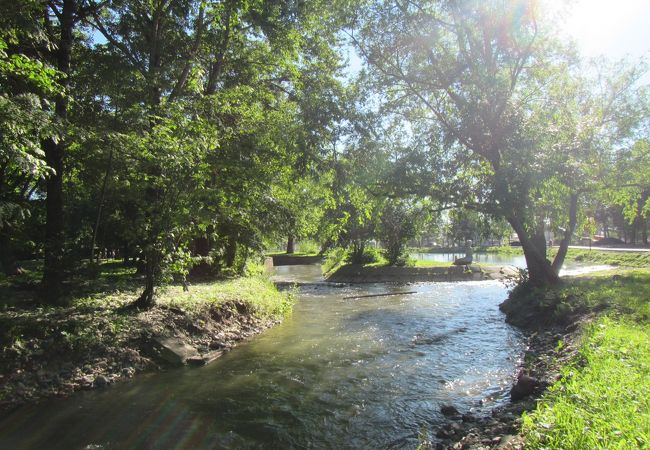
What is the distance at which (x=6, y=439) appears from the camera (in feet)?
19.1

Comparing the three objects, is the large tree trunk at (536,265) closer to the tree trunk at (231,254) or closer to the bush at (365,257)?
the tree trunk at (231,254)

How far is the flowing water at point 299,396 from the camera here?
6039 millimetres

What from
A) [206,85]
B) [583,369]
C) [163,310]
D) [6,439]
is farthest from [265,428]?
[206,85]

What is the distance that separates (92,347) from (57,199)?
4.90 m

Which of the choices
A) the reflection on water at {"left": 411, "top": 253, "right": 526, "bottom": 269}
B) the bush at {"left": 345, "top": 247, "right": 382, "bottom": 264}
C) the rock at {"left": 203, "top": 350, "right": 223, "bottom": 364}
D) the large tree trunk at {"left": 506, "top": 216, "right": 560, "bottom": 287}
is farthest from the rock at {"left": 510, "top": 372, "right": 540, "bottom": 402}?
the reflection on water at {"left": 411, "top": 253, "right": 526, "bottom": 269}

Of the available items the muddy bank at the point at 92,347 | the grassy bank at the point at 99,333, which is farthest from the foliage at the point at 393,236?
the muddy bank at the point at 92,347

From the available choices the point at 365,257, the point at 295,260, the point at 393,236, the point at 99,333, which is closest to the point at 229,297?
the point at 99,333

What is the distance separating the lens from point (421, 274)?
30.3 meters

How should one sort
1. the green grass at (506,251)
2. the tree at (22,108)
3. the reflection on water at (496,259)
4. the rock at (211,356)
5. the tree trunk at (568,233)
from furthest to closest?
the green grass at (506,251) < the reflection on water at (496,259) < the tree trunk at (568,233) < the rock at (211,356) < the tree at (22,108)

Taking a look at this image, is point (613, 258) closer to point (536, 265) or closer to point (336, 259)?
point (336, 259)

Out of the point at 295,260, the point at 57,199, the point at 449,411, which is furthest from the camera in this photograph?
the point at 295,260

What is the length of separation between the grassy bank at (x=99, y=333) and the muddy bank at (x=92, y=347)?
0.01 m

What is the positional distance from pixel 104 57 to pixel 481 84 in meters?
12.3

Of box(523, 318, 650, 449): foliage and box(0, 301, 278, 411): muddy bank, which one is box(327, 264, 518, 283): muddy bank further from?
box(523, 318, 650, 449): foliage
